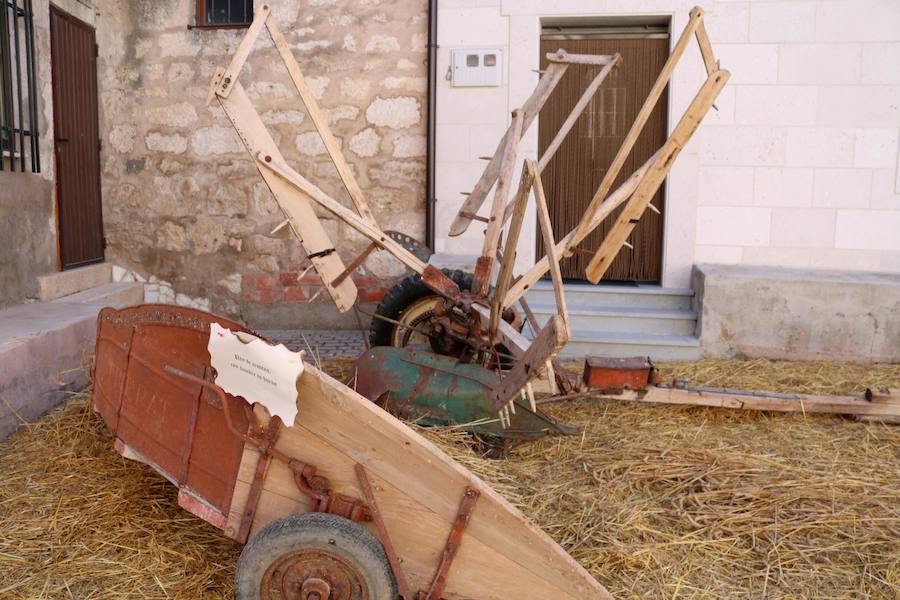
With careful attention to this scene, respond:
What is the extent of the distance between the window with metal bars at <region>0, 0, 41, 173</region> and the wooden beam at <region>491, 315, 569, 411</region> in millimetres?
3517

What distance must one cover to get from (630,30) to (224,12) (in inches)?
126

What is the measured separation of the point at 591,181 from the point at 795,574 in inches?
148

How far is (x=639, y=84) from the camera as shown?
17.6ft

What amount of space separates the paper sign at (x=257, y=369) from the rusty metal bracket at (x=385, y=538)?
0.25 m

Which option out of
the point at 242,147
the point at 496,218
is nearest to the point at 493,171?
the point at 496,218

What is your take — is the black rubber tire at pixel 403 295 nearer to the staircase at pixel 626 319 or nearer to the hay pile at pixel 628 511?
the staircase at pixel 626 319

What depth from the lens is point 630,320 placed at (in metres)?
4.89

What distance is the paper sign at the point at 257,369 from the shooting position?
1711 mm

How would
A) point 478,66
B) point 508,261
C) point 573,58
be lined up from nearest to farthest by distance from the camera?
point 508,261, point 573,58, point 478,66

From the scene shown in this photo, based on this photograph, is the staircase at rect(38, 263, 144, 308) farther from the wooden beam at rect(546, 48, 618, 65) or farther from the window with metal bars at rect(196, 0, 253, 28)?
the wooden beam at rect(546, 48, 618, 65)

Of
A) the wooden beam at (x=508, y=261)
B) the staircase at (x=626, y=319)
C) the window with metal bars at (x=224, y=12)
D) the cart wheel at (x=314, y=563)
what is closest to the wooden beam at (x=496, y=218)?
the wooden beam at (x=508, y=261)

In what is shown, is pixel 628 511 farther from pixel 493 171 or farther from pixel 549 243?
pixel 493 171

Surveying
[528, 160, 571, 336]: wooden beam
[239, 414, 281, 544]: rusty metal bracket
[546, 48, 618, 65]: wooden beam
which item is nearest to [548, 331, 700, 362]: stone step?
[546, 48, 618, 65]: wooden beam

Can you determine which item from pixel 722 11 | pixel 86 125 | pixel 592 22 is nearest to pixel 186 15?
pixel 86 125
